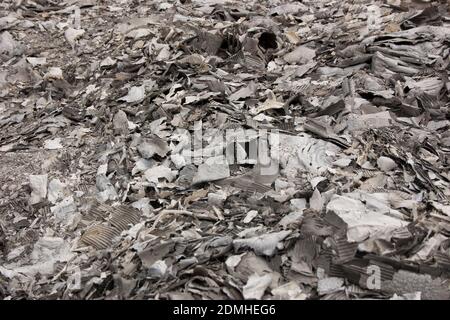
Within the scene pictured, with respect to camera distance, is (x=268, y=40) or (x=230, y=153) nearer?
(x=230, y=153)

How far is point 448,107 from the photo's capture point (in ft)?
13.2

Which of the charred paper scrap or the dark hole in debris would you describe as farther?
the dark hole in debris

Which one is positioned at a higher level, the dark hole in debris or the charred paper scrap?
the dark hole in debris

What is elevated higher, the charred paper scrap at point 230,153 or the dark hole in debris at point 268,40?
the dark hole in debris at point 268,40

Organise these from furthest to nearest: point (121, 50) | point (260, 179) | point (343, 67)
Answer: point (121, 50) → point (343, 67) → point (260, 179)

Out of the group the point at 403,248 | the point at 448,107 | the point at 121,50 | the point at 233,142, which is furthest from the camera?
the point at 121,50

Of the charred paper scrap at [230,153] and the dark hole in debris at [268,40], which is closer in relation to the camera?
the charred paper scrap at [230,153]

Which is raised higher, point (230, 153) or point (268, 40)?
point (268, 40)

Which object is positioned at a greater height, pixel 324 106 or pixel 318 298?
pixel 324 106

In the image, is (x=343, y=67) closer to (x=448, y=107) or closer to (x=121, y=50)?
(x=448, y=107)
